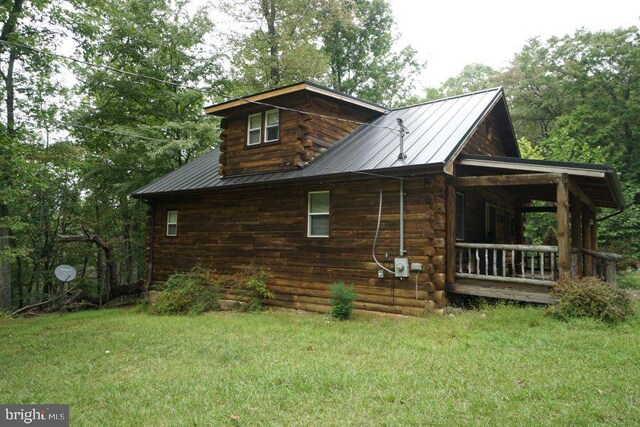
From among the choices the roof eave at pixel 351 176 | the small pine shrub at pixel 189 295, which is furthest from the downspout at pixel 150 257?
the small pine shrub at pixel 189 295

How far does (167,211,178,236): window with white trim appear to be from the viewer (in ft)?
50.0

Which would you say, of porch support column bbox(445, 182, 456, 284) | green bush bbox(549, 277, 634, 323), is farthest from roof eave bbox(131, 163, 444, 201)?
green bush bbox(549, 277, 634, 323)

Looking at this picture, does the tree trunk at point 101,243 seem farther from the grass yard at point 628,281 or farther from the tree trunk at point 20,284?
the grass yard at point 628,281

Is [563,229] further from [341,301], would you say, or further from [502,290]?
[341,301]

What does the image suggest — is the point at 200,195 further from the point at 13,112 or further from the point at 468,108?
the point at 13,112

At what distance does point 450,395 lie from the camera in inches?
186

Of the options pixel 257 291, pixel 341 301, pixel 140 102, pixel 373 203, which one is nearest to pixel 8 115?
pixel 140 102

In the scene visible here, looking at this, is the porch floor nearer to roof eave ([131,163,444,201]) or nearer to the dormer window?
roof eave ([131,163,444,201])

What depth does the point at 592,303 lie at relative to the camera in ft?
25.4

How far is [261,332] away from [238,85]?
1680 cm

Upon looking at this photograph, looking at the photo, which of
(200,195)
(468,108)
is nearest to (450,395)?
(468,108)

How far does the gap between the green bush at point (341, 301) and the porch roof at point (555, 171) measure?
3.88m

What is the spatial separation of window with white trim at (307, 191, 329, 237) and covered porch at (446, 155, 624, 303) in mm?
3148

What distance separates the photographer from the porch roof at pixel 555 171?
8523 mm
